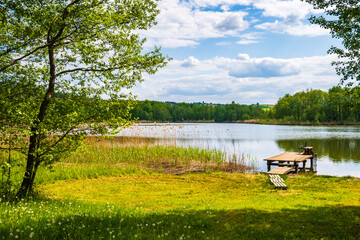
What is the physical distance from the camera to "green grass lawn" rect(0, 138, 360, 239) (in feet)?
20.5

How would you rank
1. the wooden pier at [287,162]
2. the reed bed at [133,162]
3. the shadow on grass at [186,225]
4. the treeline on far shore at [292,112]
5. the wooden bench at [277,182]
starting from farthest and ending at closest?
1. the treeline on far shore at [292,112]
2. the wooden pier at [287,162]
3. the reed bed at [133,162]
4. the wooden bench at [277,182]
5. the shadow on grass at [186,225]

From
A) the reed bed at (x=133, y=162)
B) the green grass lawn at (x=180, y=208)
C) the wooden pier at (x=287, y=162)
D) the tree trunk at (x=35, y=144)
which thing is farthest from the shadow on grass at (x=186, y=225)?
the wooden pier at (x=287, y=162)

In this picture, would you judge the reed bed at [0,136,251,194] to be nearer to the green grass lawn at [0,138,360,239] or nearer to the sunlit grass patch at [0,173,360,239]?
the green grass lawn at [0,138,360,239]

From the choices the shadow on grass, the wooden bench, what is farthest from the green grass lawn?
the wooden bench

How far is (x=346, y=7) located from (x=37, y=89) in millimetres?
9345

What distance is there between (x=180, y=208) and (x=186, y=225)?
204 cm

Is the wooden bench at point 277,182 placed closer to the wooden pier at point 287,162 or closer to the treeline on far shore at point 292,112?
the wooden pier at point 287,162

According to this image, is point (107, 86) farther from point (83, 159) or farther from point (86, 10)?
point (83, 159)

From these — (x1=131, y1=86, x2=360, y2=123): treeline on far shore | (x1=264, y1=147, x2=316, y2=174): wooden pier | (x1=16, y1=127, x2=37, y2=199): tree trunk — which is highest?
(x1=131, y1=86, x2=360, y2=123): treeline on far shore

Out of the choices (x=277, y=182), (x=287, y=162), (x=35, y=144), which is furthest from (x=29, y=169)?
(x=287, y=162)

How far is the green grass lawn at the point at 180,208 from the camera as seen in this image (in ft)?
20.5

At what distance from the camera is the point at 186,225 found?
22.7ft

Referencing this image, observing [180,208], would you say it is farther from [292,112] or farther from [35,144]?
[292,112]

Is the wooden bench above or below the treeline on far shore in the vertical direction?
below
